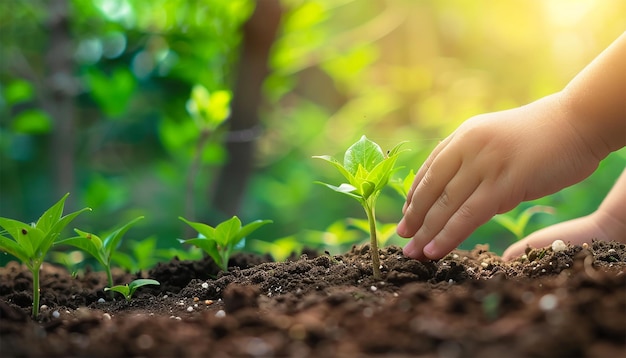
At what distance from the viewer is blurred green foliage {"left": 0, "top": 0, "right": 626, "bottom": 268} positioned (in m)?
1.88

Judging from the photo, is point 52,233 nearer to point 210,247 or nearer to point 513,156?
point 210,247

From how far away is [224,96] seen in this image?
1.42 meters

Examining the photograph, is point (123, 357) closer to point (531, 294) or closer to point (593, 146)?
point (531, 294)

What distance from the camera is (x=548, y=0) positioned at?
2.42 meters

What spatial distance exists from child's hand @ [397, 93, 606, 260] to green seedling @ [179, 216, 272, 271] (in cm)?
26

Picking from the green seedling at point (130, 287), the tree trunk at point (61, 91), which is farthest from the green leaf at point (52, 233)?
the tree trunk at point (61, 91)

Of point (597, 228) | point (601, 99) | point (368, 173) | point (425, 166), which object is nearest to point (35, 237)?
point (368, 173)

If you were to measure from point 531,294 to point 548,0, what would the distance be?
83.7 inches

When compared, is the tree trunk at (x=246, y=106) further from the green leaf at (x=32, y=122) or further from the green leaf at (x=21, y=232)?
the green leaf at (x=21, y=232)

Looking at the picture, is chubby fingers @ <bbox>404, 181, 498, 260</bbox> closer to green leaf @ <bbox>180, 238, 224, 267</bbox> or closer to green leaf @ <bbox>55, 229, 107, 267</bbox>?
green leaf @ <bbox>180, 238, 224, 267</bbox>

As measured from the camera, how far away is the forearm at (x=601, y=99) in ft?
2.94

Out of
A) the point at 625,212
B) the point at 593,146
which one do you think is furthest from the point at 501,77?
the point at 593,146

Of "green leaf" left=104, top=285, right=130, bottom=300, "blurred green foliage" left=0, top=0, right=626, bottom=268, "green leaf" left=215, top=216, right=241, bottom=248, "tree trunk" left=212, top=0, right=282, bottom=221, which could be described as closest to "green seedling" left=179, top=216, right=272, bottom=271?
"green leaf" left=215, top=216, right=241, bottom=248

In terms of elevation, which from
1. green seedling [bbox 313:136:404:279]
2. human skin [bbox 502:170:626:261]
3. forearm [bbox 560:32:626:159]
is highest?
forearm [bbox 560:32:626:159]
